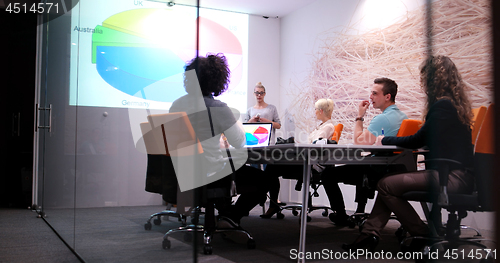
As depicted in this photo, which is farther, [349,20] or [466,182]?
[349,20]

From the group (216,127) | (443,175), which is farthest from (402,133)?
(216,127)

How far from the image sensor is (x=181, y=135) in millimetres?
1461

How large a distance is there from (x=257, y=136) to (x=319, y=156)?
40.5 inches

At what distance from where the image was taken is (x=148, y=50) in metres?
1.59

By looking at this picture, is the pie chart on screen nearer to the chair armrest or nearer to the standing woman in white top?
the chair armrest

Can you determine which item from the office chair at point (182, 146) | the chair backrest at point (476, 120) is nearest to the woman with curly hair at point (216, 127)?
the office chair at point (182, 146)

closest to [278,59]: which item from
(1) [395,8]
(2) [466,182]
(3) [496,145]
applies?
(1) [395,8]

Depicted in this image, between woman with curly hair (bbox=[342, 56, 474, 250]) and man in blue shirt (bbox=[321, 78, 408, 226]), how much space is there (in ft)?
1.61

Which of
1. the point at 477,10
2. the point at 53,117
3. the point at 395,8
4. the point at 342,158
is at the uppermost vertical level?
the point at 395,8

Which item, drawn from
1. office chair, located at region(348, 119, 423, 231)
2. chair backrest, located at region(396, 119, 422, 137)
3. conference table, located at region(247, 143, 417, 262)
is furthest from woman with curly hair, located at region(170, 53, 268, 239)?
chair backrest, located at region(396, 119, 422, 137)

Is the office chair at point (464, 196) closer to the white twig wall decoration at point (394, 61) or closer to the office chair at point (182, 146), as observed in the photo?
the white twig wall decoration at point (394, 61)

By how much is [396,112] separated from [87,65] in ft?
7.05

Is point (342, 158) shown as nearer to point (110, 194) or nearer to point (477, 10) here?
point (110, 194)

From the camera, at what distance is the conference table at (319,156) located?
2150 mm
